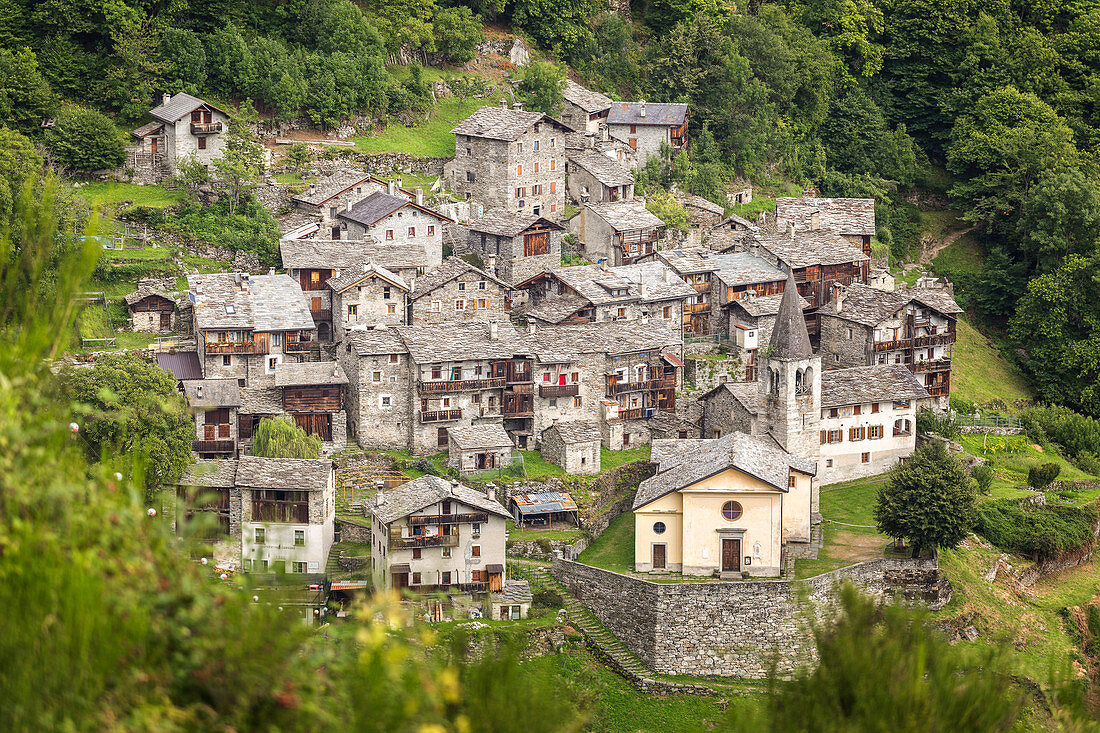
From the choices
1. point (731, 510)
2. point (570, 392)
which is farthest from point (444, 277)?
point (731, 510)

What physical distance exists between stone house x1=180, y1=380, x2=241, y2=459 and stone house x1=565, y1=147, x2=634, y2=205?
94.5 ft

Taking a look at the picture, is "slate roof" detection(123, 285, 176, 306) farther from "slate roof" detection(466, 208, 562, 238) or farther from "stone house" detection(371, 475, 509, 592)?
"stone house" detection(371, 475, 509, 592)

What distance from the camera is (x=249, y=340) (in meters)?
61.2

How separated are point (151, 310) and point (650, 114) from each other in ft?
120

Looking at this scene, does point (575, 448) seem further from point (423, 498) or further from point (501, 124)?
point (501, 124)

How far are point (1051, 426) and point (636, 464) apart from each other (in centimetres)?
2694

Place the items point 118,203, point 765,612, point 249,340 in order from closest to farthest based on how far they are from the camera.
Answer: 1. point 765,612
2. point 249,340
3. point 118,203

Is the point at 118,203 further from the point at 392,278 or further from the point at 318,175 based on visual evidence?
the point at 392,278

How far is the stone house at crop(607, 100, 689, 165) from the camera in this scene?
87.0m

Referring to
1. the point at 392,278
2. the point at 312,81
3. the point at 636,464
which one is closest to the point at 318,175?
the point at 312,81

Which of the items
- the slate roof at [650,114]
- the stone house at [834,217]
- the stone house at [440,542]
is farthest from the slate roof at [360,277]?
the slate roof at [650,114]

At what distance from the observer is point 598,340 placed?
214 feet

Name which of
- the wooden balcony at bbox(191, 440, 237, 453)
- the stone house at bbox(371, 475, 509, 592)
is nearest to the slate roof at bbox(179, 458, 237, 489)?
the wooden balcony at bbox(191, 440, 237, 453)

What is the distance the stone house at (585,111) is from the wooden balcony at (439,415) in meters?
29.3
